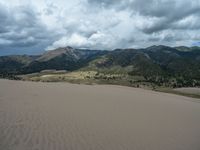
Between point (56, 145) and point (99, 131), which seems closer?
point (56, 145)

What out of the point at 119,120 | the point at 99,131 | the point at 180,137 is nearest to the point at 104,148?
the point at 99,131

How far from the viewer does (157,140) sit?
13.5 meters

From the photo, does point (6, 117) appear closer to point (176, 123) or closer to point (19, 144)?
point (19, 144)

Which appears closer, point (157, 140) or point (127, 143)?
point (127, 143)

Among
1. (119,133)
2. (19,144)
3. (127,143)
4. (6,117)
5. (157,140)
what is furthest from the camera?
(6,117)

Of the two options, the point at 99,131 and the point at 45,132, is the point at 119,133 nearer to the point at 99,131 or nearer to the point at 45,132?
the point at 99,131

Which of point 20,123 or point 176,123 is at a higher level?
point 20,123

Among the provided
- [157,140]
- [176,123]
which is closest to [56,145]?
[157,140]

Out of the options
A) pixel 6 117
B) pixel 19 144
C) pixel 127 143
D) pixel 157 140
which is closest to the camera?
pixel 19 144

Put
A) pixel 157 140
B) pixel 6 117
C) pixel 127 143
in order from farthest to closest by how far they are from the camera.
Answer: pixel 6 117, pixel 157 140, pixel 127 143

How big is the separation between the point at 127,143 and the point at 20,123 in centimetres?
692

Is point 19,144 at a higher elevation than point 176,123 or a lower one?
higher

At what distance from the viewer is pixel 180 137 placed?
14.7 metres

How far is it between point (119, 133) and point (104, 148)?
3.34 metres
